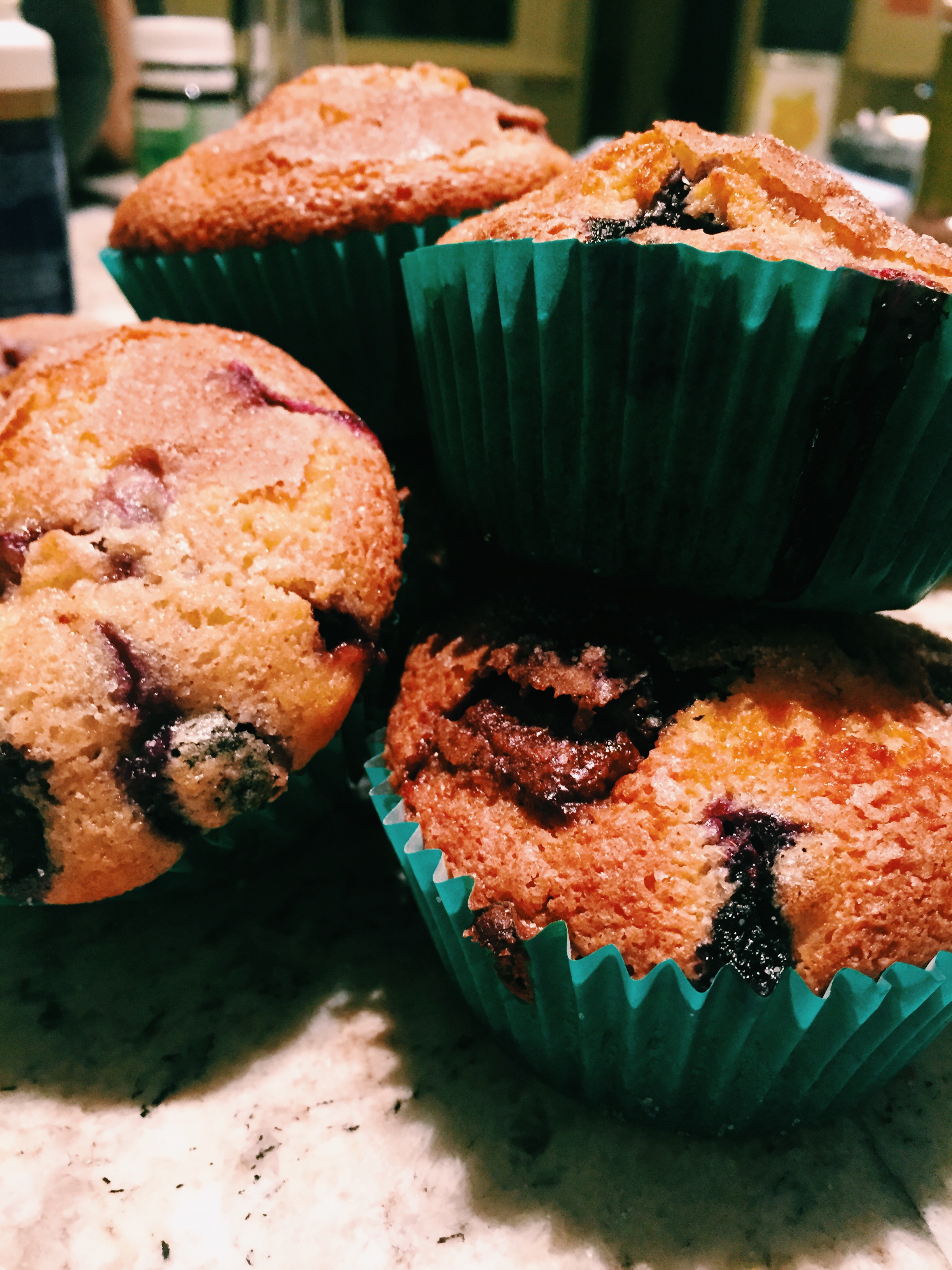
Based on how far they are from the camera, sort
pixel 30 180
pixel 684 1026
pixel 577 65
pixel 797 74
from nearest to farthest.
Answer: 1. pixel 684 1026
2. pixel 30 180
3. pixel 797 74
4. pixel 577 65

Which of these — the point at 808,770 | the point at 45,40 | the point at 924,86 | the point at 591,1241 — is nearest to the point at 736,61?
the point at 924,86

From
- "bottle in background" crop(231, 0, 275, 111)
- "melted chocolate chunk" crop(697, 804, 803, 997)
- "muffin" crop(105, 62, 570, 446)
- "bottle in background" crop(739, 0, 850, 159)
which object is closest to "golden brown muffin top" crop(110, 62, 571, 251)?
"muffin" crop(105, 62, 570, 446)

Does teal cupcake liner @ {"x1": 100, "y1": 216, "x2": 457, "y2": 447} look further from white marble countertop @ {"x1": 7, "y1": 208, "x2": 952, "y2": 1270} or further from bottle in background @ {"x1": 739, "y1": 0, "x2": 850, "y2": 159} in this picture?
bottle in background @ {"x1": 739, "y1": 0, "x2": 850, "y2": 159}

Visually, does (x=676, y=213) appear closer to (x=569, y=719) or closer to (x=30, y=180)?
(x=569, y=719)

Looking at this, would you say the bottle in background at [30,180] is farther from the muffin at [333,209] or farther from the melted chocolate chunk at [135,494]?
the melted chocolate chunk at [135,494]

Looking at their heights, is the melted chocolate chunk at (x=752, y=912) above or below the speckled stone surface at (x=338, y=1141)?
above

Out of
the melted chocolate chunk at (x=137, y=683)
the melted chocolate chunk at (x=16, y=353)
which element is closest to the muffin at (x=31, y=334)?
the melted chocolate chunk at (x=16, y=353)

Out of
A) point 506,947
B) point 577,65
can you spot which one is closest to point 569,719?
point 506,947

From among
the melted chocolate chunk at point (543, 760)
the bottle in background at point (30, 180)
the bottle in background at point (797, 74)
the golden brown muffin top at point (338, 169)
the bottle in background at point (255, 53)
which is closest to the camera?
the melted chocolate chunk at point (543, 760)
